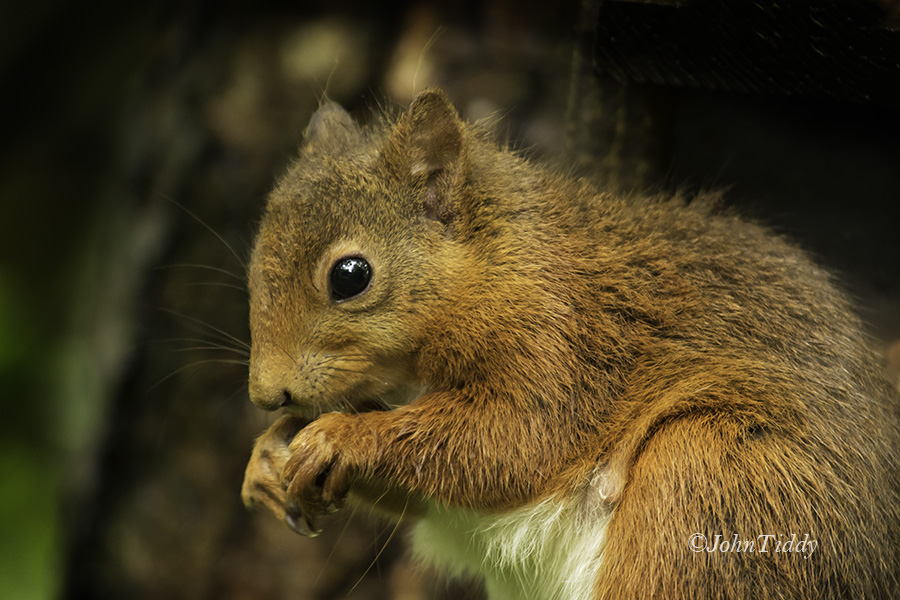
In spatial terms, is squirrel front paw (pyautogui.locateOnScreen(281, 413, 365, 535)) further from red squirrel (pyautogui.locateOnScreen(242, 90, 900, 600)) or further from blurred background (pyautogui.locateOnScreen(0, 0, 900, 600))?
blurred background (pyautogui.locateOnScreen(0, 0, 900, 600))

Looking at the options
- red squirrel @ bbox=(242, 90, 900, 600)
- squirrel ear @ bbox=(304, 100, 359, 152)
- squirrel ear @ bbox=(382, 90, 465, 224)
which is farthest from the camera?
squirrel ear @ bbox=(304, 100, 359, 152)

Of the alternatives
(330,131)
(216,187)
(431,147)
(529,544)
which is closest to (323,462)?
(529,544)

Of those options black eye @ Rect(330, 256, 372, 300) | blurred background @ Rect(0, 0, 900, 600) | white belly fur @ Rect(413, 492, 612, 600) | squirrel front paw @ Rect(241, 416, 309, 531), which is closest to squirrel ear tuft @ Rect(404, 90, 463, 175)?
black eye @ Rect(330, 256, 372, 300)

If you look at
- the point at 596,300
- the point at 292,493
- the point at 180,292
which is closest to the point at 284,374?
the point at 292,493

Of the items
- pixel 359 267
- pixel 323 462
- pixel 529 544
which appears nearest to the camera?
pixel 323 462

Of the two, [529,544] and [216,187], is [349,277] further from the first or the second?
[216,187]

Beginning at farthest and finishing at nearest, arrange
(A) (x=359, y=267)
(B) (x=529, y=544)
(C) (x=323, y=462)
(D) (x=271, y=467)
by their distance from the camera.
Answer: (D) (x=271, y=467), (B) (x=529, y=544), (A) (x=359, y=267), (C) (x=323, y=462)

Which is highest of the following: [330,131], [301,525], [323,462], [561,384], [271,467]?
[330,131]
